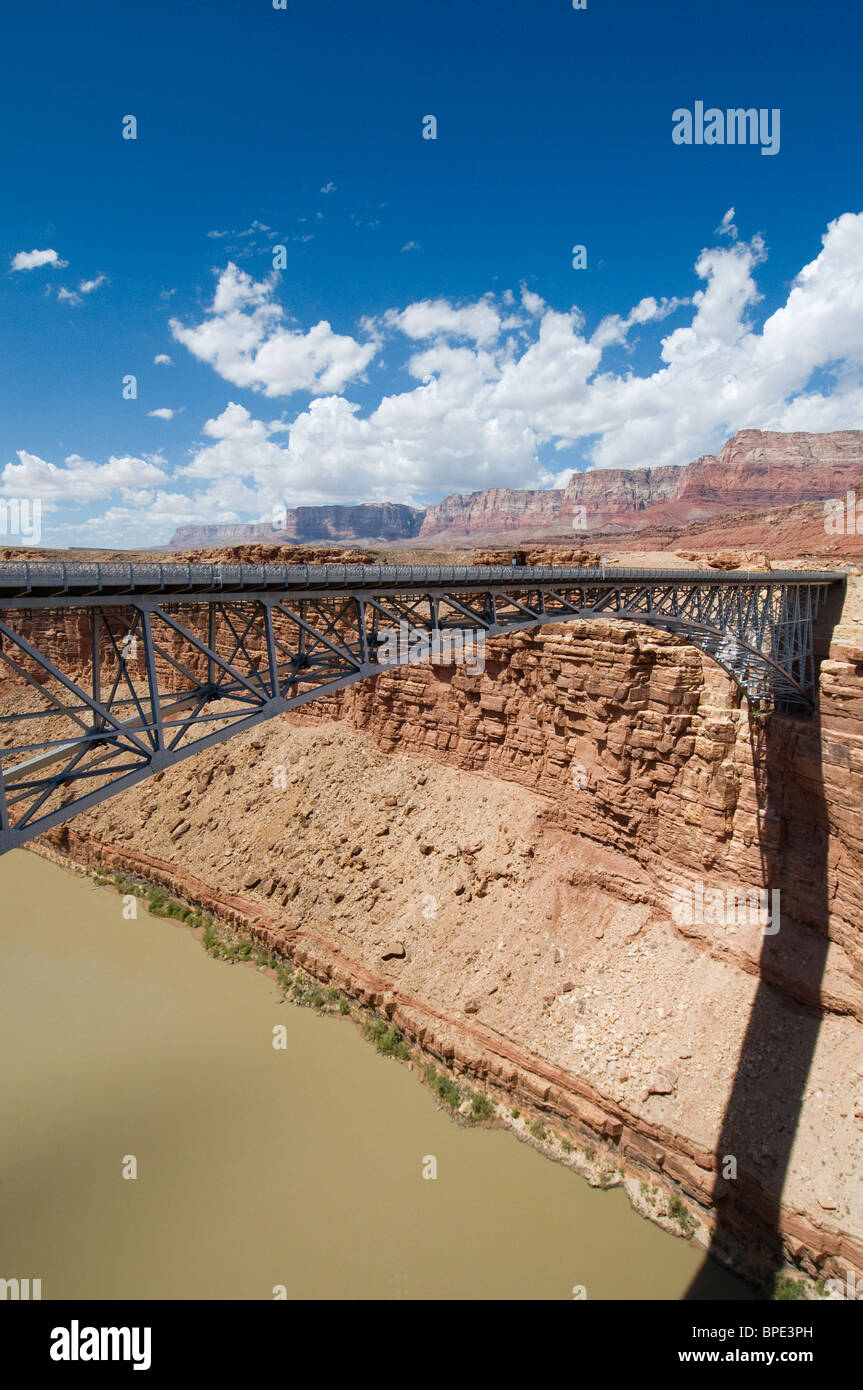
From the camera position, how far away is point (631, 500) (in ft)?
395

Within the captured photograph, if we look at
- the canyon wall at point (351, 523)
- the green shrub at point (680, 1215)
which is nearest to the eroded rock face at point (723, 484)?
the canyon wall at point (351, 523)

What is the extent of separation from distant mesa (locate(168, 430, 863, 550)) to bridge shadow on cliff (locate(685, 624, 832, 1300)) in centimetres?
4473

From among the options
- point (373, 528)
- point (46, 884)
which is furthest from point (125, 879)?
point (373, 528)

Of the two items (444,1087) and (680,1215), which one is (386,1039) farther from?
(680,1215)

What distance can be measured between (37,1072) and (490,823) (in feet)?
44.7

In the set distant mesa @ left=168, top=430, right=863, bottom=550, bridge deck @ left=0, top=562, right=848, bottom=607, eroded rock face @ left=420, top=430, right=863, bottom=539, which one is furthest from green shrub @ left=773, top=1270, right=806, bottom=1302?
eroded rock face @ left=420, top=430, right=863, bottom=539

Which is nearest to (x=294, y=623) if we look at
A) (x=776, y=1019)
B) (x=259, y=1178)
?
(x=259, y=1178)

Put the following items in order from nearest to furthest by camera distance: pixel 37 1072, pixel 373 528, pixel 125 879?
pixel 37 1072
pixel 125 879
pixel 373 528

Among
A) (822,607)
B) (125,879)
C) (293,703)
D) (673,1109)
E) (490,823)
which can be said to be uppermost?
(822,607)

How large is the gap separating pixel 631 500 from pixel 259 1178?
125731mm

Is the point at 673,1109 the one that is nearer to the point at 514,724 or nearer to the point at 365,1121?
the point at 365,1121

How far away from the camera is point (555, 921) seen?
1730 centimetres

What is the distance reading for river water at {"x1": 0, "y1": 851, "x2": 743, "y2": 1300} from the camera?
35.9 ft
